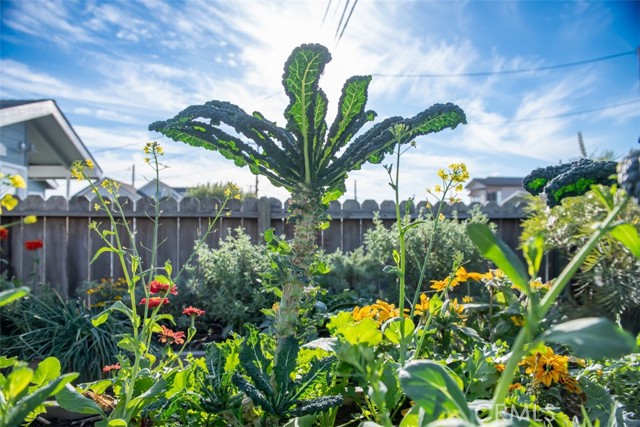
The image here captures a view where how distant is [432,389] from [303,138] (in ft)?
2.34

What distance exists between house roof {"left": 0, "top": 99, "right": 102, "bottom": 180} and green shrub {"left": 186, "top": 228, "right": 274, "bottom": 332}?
5.70 metres

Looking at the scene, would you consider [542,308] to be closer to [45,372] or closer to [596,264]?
[45,372]

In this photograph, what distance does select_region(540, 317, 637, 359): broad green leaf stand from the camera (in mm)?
492

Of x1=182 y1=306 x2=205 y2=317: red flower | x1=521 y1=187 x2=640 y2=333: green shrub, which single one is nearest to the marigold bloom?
x1=182 y1=306 x2=205 y2=317: red flower

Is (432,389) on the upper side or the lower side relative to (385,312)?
upper

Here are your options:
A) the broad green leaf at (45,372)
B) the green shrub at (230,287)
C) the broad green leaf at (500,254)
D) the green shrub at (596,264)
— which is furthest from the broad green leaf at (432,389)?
the green shrub at (596,264)

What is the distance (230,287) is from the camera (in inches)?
134

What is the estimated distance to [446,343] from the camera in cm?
164

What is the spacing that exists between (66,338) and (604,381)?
9.77ft

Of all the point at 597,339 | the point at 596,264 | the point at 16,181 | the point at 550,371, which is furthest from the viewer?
the point at 596,264

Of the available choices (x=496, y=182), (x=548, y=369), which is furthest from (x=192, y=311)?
(x=496, y=182)

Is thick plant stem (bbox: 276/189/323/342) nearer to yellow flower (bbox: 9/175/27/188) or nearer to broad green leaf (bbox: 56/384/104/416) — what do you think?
broad green leaf (bbox: 56/384/104/416)

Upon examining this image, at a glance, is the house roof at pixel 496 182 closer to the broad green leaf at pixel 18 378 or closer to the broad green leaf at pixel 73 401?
the broad green leaf at pixel 73 401

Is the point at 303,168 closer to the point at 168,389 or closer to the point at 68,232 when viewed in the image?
the point at 168,389
